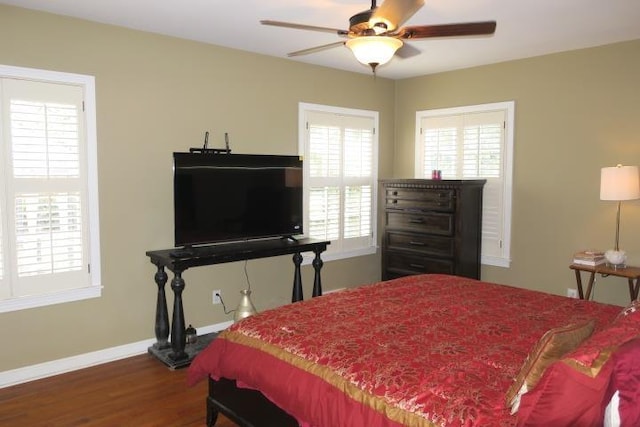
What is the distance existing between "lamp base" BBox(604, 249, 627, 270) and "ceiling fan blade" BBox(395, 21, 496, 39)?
244cm

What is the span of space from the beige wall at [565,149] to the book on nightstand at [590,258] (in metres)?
0.23

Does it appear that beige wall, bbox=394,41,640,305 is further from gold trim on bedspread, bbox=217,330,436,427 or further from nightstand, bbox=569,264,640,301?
gold trim on bedspread, bbox=217,330,436,427

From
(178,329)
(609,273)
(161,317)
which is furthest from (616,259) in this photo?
(161,317)

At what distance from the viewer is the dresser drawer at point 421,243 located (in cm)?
489

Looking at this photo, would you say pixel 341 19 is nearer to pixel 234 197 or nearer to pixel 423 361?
pixel 234 197

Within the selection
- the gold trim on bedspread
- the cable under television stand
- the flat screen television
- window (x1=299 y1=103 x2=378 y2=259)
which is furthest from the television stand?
the gold trim on bedspread

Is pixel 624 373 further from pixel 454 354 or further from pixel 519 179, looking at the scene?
pixel 519 179

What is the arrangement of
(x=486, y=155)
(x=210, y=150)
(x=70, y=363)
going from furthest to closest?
(x=486, y=155), (x=210, y=150), (x=70, y=363)

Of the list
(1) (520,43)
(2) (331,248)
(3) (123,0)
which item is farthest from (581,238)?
(3) (123,0)

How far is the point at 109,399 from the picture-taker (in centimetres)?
326

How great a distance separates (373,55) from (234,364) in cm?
173

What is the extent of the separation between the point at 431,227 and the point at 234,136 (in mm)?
2076

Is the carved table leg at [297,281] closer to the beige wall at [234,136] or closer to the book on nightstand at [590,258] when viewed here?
the beige wall at [234,136]

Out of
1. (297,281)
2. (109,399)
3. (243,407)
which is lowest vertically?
(109,399)
